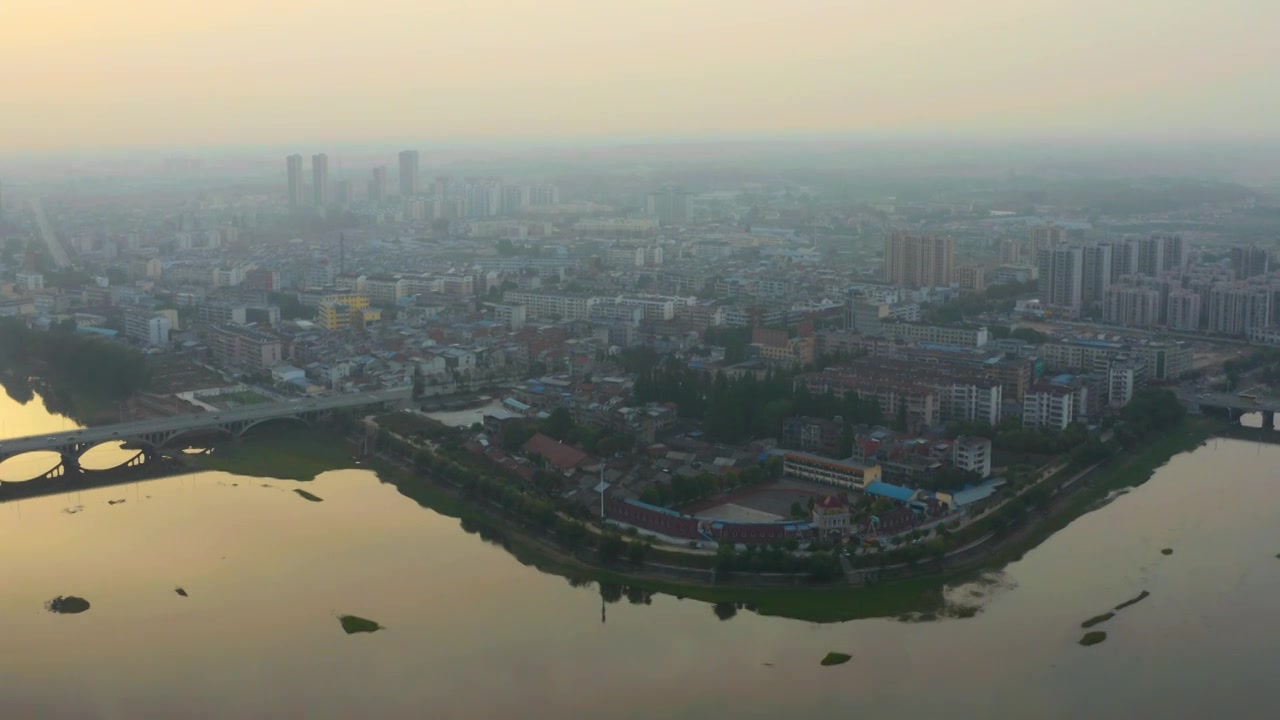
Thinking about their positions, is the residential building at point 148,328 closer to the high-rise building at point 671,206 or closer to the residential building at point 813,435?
the residential building at point 813,435

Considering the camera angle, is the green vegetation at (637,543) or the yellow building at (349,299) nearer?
the green vegetation at (637,543)

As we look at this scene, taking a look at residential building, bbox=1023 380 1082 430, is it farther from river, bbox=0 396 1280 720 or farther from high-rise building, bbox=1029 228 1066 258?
high-rise building, bbox=1029 228 1066 258

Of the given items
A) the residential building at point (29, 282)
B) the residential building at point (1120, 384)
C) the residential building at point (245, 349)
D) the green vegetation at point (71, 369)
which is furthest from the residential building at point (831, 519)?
the residential building at point (29, 282)

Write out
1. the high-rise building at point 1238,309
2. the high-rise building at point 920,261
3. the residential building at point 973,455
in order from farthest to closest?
1. the high-rise building at point 920,261
2. the high-rise building at point 1238,309
3. the residential building at point 973,455

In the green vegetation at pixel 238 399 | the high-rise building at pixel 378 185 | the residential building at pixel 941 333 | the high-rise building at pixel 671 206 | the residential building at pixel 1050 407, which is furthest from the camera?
the high-rise building at pixel 378 185

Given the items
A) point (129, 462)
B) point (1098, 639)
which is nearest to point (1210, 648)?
point (1098, 639)

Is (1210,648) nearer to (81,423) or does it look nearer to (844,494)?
(844,494)

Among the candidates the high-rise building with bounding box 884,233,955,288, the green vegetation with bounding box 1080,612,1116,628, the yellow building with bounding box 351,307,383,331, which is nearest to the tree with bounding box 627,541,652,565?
the green vegetation with bounding box 1080,612,1116,628
